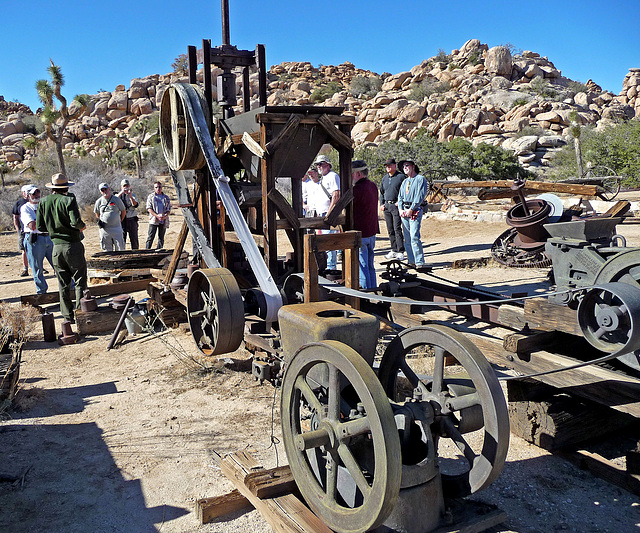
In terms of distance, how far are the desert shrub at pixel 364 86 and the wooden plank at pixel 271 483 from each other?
53.8m

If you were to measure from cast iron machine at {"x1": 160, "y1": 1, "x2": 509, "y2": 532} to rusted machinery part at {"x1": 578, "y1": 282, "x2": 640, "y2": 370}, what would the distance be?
3.16 ft

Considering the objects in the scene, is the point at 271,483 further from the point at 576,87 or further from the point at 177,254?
the point at 576,87

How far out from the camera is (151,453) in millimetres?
4082

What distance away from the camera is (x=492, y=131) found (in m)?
37.9

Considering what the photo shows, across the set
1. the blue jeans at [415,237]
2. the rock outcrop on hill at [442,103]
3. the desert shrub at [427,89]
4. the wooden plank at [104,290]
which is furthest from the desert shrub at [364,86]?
the wooden plank at [104,290]

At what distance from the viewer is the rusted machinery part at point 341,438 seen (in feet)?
8.05

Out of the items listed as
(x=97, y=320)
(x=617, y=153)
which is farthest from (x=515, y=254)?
(x=617, y=153)

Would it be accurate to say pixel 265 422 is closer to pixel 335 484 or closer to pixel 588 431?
pixel 335 484

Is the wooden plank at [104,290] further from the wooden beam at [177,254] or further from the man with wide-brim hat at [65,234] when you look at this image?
the wooden beam at [177,254]

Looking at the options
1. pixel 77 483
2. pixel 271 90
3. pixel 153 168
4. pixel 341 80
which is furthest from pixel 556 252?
pixel 341 80

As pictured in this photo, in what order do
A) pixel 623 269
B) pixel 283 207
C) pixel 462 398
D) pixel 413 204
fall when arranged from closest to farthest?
pixel 462 398 → pixel 623 269 → pixel 283 207 → pixel 413 204

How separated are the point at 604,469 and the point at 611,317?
0.98 meters

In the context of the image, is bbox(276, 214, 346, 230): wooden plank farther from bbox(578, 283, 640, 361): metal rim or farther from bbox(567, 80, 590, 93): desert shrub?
bbox(567, 80, 590, 93): desert shrub

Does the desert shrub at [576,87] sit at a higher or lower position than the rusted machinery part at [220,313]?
higher
